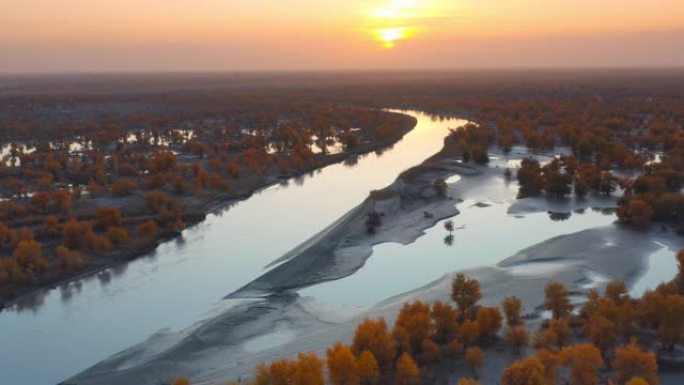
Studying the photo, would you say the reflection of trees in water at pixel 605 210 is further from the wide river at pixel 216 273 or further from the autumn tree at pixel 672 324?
the autumn tree at pixel 672 324

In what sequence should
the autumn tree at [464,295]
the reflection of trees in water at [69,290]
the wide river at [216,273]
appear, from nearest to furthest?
1. the wide river at [216,273]
2. the autumn tree at [464,295]
3. the reflection of trees in water at [69,290]

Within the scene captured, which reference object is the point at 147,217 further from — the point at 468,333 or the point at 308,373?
the point at 308,373

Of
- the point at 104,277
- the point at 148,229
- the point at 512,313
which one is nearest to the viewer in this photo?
the point at 512,313

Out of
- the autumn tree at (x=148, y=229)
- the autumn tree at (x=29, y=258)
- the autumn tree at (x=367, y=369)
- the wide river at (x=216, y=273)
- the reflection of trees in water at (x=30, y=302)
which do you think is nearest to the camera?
the autumn tree at (x=367, y=369)

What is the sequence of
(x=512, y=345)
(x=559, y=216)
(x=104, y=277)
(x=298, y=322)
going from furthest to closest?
(x=559, y=216)
(x=104, y=277)
(x=298, y=322)
(x=512, y=345)

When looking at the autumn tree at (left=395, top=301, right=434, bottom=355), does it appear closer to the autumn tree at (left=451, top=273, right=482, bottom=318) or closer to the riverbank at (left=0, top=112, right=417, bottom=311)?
the autumn tree at (left=451, top=273, right=482, bottom=318)

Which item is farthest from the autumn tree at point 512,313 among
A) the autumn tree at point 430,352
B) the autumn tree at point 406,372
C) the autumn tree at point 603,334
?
the autumn tree at point 406,372

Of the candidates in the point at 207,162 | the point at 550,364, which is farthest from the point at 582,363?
the point at 207,162

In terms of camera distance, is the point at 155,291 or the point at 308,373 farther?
the point at 155,291
